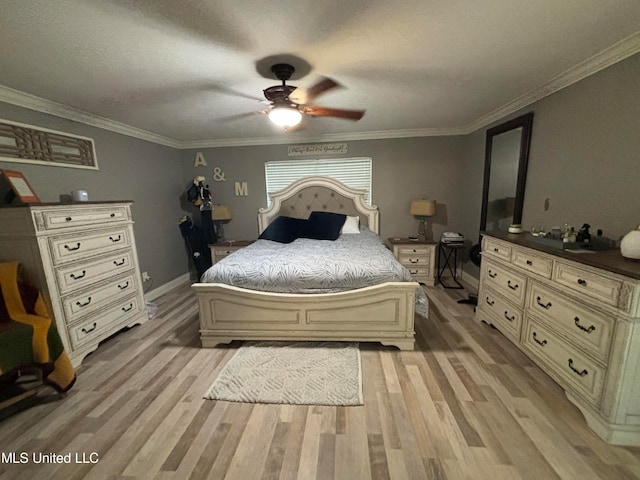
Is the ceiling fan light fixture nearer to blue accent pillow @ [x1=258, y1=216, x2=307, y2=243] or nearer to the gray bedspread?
the gray bedspread

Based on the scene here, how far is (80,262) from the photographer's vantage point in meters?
2.25

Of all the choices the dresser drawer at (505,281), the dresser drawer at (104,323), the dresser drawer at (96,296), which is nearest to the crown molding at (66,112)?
the dresser drawer at (96,296)

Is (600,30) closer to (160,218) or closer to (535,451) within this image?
(535,451)

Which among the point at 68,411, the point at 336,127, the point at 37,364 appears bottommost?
the point at 68,411

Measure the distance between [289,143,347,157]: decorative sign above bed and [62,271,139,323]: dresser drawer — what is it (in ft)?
9.09

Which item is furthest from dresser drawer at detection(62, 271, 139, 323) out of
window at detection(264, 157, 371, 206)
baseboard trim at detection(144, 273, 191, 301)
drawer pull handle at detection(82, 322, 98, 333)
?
window at detection(264, 157, 371, 206)

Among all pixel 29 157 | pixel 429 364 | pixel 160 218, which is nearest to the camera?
pixel 429 364

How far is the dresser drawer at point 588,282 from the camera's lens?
1420 millimetres

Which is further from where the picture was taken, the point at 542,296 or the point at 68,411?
the point at 542,296

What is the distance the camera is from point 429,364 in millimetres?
2137

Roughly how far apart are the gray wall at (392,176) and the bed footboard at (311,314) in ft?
7.19

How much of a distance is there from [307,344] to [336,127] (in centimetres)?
283

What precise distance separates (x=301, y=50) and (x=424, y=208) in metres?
2.78

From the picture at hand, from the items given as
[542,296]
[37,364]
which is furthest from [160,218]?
[542,296]
